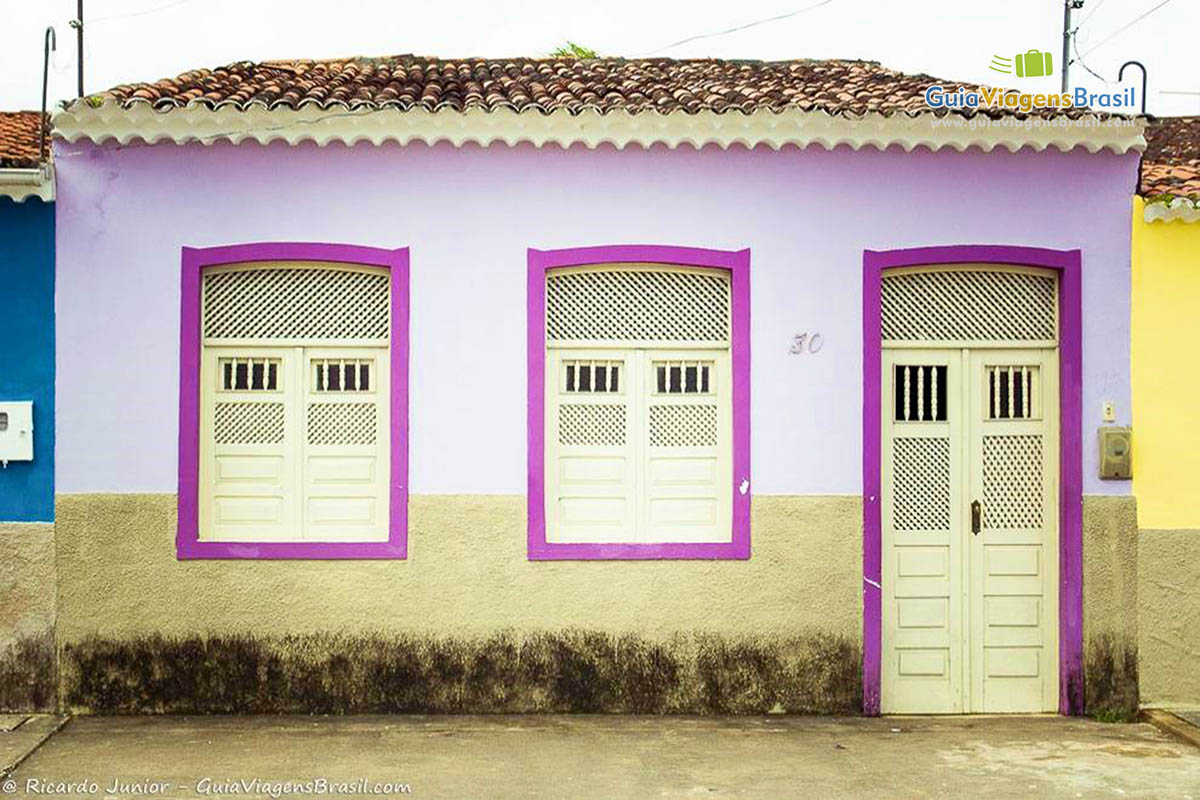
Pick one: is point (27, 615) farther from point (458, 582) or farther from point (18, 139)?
point (18, 139)

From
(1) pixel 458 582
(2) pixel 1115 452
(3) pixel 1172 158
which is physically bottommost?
(1) pixel 458 582

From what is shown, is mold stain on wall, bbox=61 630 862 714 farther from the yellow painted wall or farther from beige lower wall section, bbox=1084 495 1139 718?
the yellow painted wall

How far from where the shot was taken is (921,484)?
8758 millimetres

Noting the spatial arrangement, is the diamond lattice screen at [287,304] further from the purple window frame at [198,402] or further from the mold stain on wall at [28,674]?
the mold stain on wall at [28,674]

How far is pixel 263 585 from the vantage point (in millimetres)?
8438

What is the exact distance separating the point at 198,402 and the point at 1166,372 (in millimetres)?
5736

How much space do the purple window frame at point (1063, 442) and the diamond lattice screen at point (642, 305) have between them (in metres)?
0.89

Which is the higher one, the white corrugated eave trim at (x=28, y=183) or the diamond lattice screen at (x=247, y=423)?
the white corrugated eave trim at (x=28, y=183)

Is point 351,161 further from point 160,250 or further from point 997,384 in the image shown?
point 997,384

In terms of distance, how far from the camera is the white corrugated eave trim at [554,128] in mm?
8234

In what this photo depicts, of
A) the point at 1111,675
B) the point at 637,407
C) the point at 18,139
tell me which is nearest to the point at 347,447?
the point at 637,407

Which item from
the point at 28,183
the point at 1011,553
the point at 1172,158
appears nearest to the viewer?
the point at 28,183

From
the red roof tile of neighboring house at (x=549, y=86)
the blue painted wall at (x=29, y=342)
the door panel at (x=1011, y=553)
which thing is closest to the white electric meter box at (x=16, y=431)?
the blue painted wall at (x=29, y=342)

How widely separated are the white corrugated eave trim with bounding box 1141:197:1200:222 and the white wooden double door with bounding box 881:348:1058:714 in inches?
38.3
